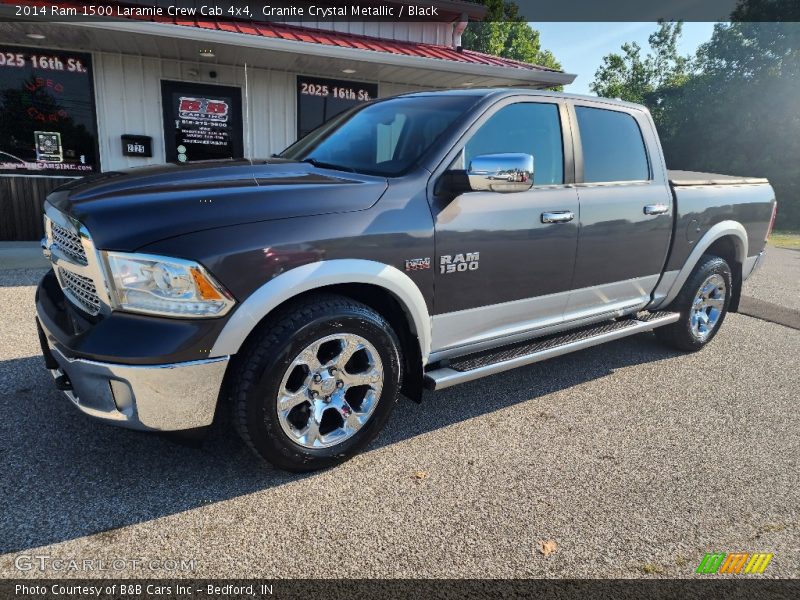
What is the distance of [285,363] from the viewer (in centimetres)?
254

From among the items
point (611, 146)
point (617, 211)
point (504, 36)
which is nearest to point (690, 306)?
point (617, 211)

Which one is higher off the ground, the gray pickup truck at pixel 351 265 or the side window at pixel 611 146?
the side window at pixel 611 146

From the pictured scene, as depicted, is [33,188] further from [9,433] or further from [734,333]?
[734,333]

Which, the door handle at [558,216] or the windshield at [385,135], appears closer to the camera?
the windshield at [385,135]

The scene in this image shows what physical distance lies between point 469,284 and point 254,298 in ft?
4.09

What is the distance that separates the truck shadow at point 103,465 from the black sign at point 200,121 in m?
5.63

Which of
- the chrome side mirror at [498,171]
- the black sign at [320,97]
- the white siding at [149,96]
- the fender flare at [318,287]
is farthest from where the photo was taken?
the black sign at [320,97]

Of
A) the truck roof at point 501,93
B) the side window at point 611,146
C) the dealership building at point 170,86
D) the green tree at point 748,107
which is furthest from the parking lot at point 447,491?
the green tree at point 748,107

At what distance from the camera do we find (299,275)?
2.52 meters

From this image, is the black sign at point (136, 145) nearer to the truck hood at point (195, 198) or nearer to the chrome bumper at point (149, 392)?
the truck hood at point (195, 198)

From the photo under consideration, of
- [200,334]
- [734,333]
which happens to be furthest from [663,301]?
[200,334]

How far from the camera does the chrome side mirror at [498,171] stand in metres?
2.81

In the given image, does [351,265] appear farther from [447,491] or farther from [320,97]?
[320,97]

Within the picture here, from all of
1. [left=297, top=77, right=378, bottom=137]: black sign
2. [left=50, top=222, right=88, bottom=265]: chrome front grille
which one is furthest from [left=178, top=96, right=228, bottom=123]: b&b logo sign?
[left=50, top=222, right=88, bottom=265]: chrome front grille
